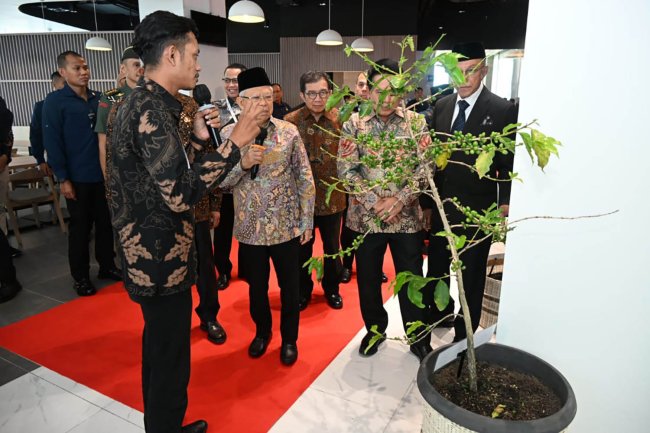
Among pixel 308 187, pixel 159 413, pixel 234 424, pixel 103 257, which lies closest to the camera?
pixel 159 413

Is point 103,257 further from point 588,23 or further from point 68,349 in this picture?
point 588,23

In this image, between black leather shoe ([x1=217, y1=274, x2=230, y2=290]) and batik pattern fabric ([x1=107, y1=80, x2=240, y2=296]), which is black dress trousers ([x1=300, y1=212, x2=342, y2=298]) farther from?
batik pattern fabric ([x1=107, y1=80, x2=240, y2=296])

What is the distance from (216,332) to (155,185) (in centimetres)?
164

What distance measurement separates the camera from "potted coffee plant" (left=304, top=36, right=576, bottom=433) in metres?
1.11

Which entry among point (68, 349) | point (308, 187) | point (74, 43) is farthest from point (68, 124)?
point (74, 43)

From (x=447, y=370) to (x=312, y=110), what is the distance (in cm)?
226

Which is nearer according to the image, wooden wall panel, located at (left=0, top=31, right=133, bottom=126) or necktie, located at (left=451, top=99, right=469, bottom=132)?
necktie, located at (left=451, top=99, right=469, bottom=132)

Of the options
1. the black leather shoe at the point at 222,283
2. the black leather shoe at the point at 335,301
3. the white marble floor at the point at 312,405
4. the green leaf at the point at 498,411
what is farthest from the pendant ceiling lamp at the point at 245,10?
the green leaf at the point at 498,411

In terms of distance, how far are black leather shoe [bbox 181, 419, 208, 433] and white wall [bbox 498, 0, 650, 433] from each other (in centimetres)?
137

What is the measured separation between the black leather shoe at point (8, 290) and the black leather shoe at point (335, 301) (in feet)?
8.06

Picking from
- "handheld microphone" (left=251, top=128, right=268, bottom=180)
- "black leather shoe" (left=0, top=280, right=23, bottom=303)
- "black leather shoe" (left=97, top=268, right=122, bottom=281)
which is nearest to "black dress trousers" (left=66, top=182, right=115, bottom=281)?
"black leather shoe" (left=97, top=268, right=122, bottom=281)

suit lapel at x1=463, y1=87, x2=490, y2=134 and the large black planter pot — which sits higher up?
suit lapel at x1=463, y1=87, x2=490, y2=134

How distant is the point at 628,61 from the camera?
1269 millimetres

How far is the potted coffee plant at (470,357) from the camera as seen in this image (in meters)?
1.11
